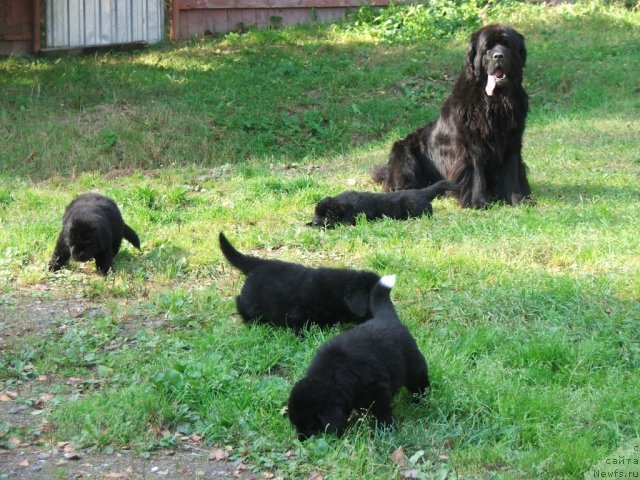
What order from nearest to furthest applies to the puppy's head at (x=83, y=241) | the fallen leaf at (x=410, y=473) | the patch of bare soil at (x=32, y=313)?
the fallen leaf at (x=410, y=473)
the patch of bare soil at (x=32, y=313)
the puppy's head at (x=83, y=241)

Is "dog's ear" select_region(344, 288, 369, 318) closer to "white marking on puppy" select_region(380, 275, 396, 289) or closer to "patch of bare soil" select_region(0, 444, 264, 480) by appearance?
"white marking on puppy" select_region(380, 275, 396, 289)

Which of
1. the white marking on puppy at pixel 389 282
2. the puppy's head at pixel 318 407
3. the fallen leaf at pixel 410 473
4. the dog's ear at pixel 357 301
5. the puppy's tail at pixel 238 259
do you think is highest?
the white marking on puppy at pixel 389 282

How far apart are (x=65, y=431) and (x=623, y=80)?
12.0 meters

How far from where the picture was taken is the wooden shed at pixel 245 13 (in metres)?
18.1

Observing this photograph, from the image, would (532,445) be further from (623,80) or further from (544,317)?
(623,80)

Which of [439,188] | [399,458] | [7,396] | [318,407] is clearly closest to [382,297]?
[318,407]

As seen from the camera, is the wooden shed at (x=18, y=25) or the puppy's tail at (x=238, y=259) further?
the wooden shed at (x=18, y=25)

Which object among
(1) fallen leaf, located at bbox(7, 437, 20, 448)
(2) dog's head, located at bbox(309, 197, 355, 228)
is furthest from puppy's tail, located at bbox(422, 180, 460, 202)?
(1) fallen leaf, located at bbox(7, 437, 20, 448)

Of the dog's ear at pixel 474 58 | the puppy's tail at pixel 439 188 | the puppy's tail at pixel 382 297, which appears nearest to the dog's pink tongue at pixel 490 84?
the dog's ear at pixel 474 58

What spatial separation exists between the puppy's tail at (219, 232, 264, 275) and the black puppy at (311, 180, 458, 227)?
210 centimetres

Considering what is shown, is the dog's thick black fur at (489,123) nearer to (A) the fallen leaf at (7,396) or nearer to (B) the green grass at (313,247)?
(B) the green grass at (313,247)

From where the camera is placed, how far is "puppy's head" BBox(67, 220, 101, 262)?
7684 millimetres

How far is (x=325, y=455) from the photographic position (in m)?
4.67

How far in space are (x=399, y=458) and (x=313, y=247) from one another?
11.7 feet
